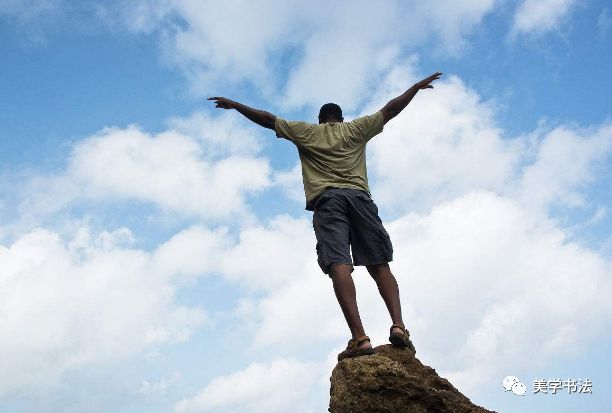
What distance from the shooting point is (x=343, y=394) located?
19.3 feet

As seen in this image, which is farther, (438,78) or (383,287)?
(438,78)

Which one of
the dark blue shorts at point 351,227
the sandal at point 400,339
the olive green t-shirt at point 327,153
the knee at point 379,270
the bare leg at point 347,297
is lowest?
the sandal at point 400,339

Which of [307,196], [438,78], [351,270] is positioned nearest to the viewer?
[351,270]

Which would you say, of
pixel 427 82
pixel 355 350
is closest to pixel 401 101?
pixel 427 82

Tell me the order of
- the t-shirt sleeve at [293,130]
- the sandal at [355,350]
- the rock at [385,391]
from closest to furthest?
the rock at [385,391] → the sandal at [355,350] → the t-shirt sleeve at [293,130]

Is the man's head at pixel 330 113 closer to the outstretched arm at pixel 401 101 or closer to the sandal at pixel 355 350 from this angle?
the outstretched arm at pixel 401 101

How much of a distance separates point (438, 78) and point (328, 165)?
6.02ft

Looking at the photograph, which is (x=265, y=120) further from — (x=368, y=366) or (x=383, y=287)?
(x=368, y=366)

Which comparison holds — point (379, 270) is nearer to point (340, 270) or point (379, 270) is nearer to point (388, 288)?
point (388, 288)

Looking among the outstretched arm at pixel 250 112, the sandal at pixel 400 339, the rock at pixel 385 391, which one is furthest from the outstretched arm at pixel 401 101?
the rock at pixel 385 391

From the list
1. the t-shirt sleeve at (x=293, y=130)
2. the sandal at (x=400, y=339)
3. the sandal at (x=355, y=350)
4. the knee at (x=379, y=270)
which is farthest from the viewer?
the t-shirt sleeve at (x=293, y=130)

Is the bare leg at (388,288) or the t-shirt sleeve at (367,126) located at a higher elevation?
the t-shirt sleeve at (367,126)

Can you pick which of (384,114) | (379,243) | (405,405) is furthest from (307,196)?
(405,405)

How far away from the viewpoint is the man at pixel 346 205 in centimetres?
629
